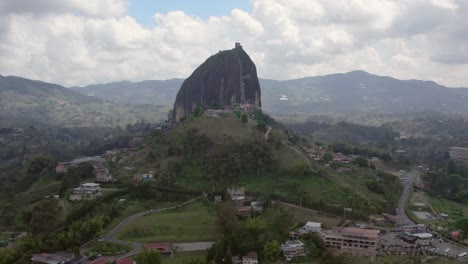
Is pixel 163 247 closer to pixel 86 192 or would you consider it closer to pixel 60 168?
pixel 86 192

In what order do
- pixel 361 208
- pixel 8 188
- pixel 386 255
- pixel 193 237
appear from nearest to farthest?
pixel 386 255 → pixel 193 237 → pixel 361 208 → pixel 8 188

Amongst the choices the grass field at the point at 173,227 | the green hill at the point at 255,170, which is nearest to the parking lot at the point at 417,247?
the green hill at the point at 255,170

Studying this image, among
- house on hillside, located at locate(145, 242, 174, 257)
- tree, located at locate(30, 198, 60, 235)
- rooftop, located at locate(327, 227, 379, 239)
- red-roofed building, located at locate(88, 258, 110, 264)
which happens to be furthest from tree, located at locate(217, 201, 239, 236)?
tree, located at locate(30, 198, 60, 235)

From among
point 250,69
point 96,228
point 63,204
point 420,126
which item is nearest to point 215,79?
point 250,69

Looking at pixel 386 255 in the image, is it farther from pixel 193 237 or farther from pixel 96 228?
pixel 96 228

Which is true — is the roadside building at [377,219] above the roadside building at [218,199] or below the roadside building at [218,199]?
below

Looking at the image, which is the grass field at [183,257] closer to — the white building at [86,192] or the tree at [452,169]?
the white building at [86,192]
